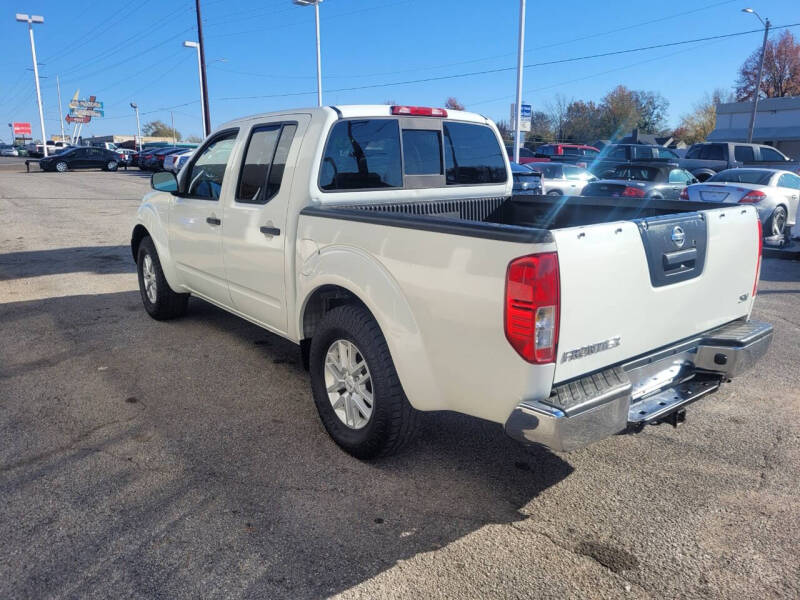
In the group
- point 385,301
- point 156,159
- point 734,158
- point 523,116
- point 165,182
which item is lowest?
point 385,301

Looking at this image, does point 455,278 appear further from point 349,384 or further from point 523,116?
point 523,116

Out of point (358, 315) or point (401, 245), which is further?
point (358, 315)

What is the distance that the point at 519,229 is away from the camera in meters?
2.52

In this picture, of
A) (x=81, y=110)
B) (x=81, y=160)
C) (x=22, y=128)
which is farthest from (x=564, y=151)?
(x=22, y=128)

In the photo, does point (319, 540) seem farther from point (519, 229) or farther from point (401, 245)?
point (519, 229)

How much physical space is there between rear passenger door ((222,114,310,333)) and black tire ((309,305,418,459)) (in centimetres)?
66

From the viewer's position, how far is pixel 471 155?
4820mm

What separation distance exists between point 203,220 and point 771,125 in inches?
2309

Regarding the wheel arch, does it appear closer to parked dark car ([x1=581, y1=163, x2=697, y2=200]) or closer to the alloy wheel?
the alloy wheel

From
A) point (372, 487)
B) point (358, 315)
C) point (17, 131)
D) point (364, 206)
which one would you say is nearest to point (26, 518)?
point (372, 487)

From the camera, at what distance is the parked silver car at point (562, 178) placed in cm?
1738

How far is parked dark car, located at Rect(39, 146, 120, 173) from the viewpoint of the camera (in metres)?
35.8

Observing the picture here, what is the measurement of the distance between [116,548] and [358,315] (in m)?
1.58

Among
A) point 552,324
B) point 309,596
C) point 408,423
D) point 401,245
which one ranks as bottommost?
point 309,596
